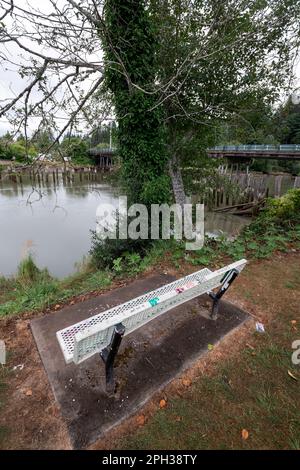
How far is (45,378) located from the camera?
191cm

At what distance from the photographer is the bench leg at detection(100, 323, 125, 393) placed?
1511 mm

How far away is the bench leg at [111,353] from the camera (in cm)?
151

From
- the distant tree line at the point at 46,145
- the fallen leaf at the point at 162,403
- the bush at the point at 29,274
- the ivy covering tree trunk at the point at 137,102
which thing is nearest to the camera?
the fallen leaf at the point at 162,403

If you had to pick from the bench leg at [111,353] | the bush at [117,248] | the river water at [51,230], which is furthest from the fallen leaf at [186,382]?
the river water at [51,230]

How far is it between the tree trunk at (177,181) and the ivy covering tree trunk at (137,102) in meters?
1.76

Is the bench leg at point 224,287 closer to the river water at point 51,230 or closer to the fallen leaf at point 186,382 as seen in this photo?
the fallen leaf at point 186,382

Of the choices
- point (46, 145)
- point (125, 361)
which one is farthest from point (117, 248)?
point (125, 361)

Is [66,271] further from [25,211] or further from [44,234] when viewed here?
[25,211]

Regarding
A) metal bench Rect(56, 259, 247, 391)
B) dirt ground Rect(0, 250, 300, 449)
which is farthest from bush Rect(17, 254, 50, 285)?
metal bench Rect(56, 259, 247, 391)

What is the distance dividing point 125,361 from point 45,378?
658 millimetres

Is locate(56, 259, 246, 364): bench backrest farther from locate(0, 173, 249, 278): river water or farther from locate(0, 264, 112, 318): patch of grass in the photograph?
locate(0, 173, 249, 278): river water

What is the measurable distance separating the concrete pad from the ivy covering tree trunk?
2.64 meters

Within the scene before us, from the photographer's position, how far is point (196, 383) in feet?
6.17

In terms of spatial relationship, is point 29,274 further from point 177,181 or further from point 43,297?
point 177,181
